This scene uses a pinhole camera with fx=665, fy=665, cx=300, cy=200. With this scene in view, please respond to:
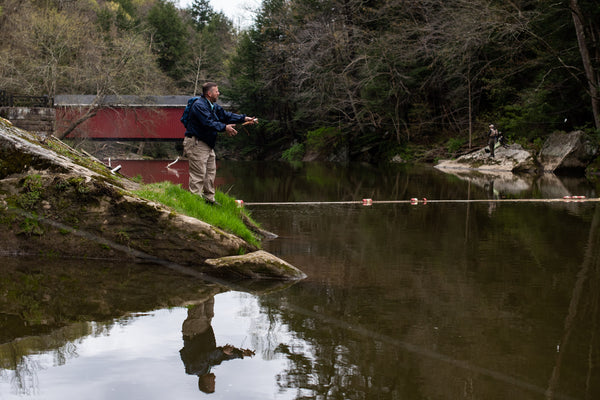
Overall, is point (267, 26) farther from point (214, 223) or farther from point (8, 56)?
point (214, 223)

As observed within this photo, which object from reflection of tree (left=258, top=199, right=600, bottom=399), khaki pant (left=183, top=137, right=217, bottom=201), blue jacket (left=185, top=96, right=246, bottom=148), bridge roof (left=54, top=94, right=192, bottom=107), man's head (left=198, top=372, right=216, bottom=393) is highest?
bridge roof (left=54, top=94, right=192, bottom=107)

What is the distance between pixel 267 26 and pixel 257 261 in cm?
4727

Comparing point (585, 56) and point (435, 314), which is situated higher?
point (585, 56)

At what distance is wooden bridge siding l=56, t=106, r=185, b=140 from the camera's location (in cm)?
4451

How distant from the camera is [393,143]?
4206cm

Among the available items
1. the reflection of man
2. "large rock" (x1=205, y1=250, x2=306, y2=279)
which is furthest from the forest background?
the reflection of man

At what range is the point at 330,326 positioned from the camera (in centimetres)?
512

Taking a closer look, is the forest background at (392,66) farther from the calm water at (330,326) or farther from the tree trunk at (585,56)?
the calm water at (330,326)

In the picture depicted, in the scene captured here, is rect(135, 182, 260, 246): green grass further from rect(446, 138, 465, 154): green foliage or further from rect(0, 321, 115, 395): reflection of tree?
rect(446, 138, 465, 154): green foliage

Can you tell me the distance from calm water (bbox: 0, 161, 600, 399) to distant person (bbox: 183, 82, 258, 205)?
4.98 ft

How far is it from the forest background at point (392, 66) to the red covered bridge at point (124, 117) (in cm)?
84

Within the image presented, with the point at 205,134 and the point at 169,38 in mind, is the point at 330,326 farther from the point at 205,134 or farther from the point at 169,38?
the point at 169,38

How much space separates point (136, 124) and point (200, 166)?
1474 inches

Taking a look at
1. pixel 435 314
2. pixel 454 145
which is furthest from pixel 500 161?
pixel 435 314
